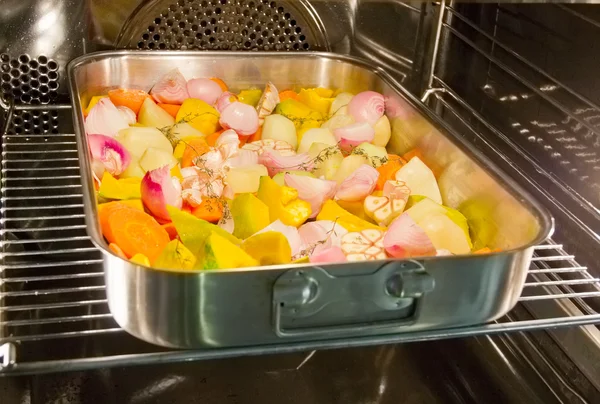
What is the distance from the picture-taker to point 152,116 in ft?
3.58

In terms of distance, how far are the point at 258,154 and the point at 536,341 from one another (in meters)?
0.45

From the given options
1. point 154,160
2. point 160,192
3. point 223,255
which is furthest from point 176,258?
point 154,160

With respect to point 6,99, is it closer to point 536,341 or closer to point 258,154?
point 258,154

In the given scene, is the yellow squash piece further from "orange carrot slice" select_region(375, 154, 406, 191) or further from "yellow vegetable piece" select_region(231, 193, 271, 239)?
"yellow vegetable piece" select_region(231, 193, 271, 239)

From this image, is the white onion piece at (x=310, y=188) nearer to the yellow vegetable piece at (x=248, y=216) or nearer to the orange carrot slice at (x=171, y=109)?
the yellow vegetable piece at (x=248, y=216)

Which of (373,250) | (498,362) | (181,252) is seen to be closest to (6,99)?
(181,252)

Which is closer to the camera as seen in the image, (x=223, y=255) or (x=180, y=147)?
(x=223, y=255)

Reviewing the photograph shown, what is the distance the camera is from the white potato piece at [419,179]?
3.20 feet

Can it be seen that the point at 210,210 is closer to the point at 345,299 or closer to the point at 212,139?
the point at 212,139

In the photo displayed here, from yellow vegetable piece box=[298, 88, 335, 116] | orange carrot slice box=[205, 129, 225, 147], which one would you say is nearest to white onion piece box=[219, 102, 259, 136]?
orange carrot slice box=[205, 129, 225, 147]

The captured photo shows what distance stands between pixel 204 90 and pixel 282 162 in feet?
0.67

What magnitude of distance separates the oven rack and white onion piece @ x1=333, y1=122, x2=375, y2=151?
0.95 feet

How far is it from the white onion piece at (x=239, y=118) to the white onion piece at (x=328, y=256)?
1.09 ft

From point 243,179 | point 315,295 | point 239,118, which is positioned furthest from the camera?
point 239,118
